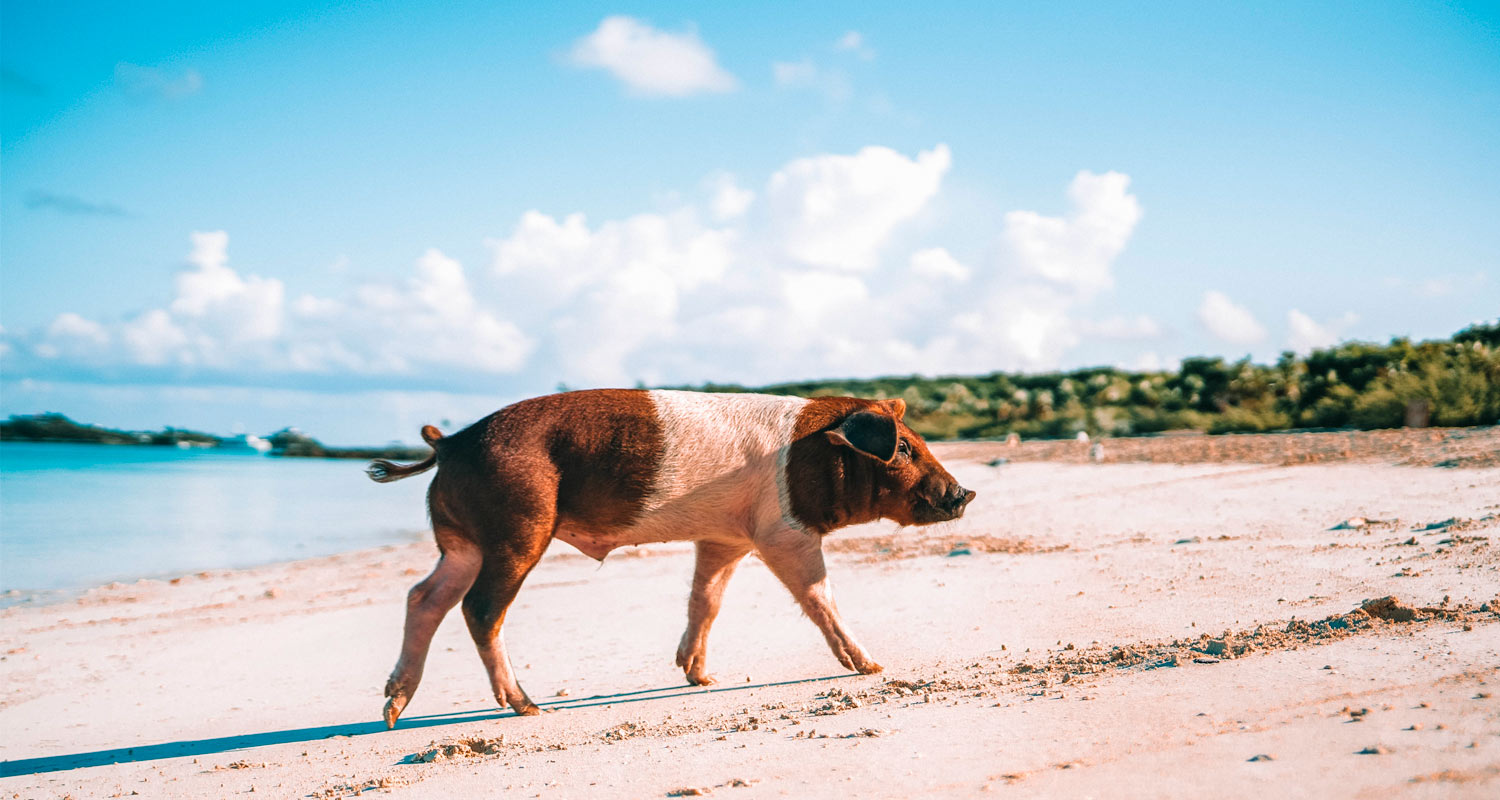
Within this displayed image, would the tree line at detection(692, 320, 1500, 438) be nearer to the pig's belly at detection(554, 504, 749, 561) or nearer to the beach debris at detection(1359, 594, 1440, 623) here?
the beach debris at detection(1359, 594, 1440, 623)

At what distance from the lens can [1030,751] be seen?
352 centimetres

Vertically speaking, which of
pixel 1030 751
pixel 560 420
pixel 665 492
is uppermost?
pixel 560 420

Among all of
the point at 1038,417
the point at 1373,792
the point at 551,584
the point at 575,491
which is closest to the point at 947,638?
the point at 575,491

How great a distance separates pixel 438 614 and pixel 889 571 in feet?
15.1

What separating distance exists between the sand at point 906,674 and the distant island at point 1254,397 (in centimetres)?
853

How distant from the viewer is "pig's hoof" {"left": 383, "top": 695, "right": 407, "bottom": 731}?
5.21 meters

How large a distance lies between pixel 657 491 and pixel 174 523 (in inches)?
691

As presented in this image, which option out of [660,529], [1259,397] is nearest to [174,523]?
[660,529]

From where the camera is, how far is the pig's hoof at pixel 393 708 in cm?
521

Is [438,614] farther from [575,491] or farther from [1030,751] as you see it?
[1030,751]

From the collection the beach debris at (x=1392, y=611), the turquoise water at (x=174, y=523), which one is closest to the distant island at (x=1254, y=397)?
the turquoise water at (x=174, y=523)

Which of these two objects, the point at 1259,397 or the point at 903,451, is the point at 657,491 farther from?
the point at 1259,397

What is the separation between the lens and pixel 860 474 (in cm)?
603

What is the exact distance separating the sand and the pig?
1.58 feet
